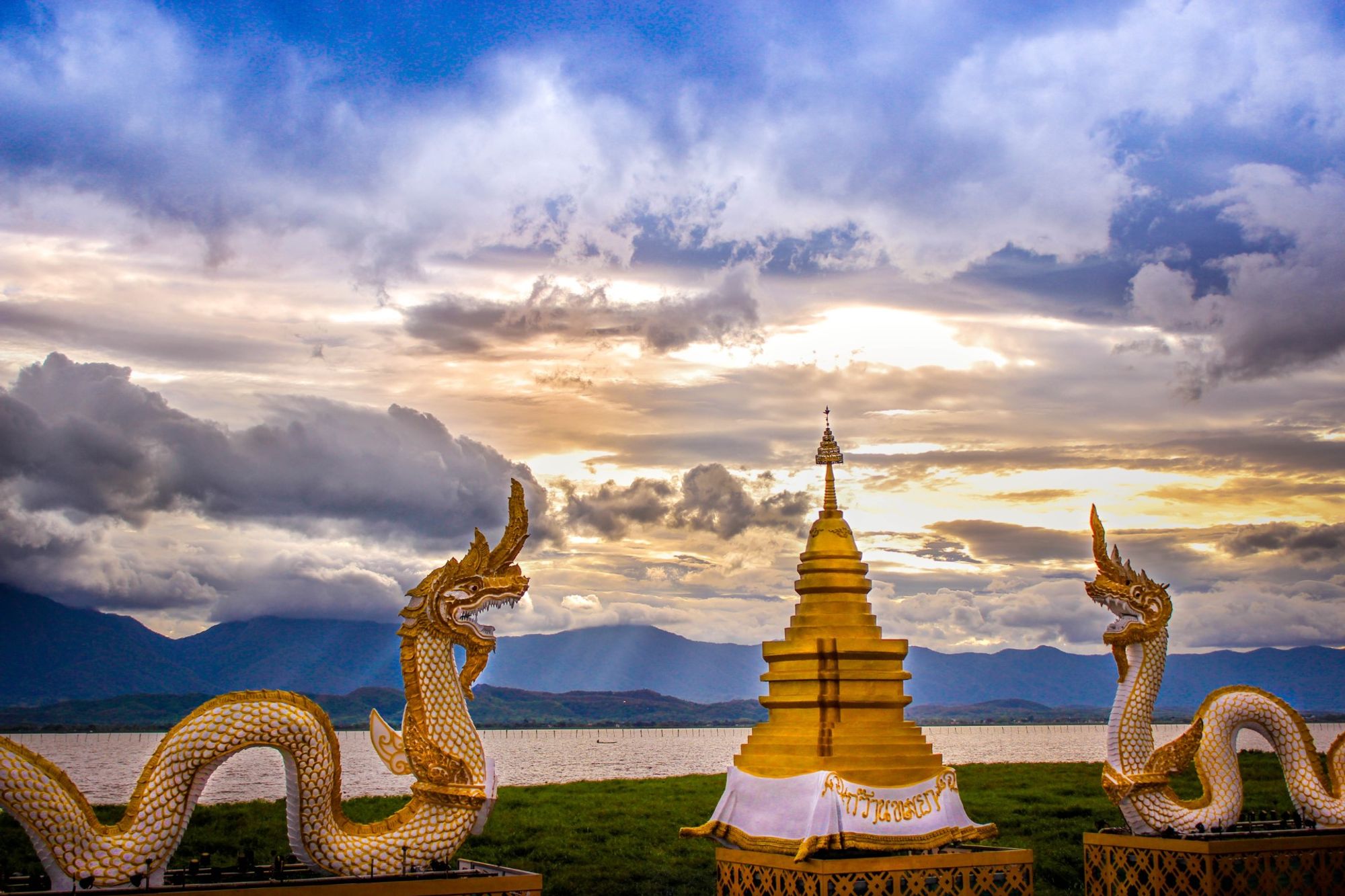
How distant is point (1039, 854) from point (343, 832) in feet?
78.5

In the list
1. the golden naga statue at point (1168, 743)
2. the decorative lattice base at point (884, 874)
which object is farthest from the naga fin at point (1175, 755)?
the decorative lattice base at point (884, 874)

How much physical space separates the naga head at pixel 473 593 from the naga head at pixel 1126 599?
10660 millimetres

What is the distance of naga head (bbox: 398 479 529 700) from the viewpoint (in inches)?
683

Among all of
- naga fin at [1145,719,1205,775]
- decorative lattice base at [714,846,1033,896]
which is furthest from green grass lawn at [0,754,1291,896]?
decorative lattice base at [714,846,1033,896]

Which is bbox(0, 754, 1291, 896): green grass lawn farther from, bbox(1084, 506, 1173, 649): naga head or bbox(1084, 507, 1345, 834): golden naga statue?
bbox(1084, 506, 1173, 649): naga head

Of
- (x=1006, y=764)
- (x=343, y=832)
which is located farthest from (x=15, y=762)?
(x=1006, y=764)

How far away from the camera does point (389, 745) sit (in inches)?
672

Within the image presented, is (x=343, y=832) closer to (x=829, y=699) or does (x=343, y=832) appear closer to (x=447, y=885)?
(x=447, y=885)

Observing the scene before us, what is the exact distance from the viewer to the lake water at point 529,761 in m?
81.2

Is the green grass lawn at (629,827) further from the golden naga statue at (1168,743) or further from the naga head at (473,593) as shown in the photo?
the naga head at (473,593)

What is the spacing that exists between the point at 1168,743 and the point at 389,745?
12926 millimetres

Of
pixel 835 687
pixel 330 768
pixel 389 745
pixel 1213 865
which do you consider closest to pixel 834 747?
pixel 835 687

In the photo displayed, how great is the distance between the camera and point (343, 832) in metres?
16.1

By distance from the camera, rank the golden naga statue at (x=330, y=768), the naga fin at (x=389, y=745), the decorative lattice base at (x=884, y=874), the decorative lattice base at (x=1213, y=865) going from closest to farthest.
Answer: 1. the golden naga statue at (x=330, y=768)
2. the naga fin at (x=389, y=745)
3. the decorative lattice base at (x=884, y=874)
4. the decorative lattice base at (x=1213, y=865)
